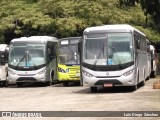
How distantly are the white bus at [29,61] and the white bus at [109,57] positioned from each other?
688cm

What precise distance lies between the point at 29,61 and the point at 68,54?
2276 millimetres

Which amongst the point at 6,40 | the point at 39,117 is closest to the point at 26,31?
the point at 6,40

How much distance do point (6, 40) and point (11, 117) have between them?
26904mm

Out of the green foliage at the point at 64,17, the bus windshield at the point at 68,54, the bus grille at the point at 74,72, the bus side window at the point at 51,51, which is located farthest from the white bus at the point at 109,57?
the green foliage at the point at 64,17

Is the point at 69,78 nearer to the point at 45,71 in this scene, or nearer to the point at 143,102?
the point at 45,71

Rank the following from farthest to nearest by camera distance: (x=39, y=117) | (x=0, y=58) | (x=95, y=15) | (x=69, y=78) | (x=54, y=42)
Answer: (x=95, y=15) < (x=54, y=42) < (x=0, y=58) < (x=69, y=78) < (x=39, y=117)

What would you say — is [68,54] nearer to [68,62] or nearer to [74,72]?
[68,62]

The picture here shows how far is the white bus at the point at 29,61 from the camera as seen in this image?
981 inches

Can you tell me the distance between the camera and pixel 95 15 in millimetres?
34594

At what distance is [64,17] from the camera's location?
3491 centimetres

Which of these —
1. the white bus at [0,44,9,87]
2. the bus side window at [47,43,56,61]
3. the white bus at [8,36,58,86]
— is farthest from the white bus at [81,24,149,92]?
the white bus at [0,44,9,87]

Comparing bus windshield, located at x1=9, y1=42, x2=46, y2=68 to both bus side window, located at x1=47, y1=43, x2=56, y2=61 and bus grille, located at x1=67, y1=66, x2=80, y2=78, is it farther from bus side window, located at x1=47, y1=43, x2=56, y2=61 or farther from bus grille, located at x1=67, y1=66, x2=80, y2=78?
bus grille, located at x1=67, y1=66, x2=80, y2=78

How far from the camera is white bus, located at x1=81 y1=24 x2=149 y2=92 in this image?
1812 cm

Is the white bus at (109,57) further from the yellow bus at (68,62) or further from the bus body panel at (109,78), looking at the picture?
the yellow bus at (68,62)
